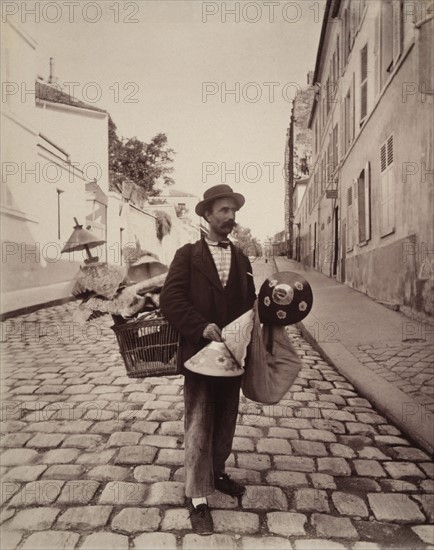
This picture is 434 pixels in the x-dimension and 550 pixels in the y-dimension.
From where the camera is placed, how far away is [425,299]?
11.0ft

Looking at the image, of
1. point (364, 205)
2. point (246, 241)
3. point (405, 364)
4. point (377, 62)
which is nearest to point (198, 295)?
point (246, 241)

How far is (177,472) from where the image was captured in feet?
8.23

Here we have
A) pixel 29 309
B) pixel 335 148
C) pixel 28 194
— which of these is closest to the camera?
pixel 28 194

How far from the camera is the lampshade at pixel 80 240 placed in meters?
2.34

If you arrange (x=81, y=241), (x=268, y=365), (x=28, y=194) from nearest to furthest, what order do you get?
(x=268, y=365)
(x=81, y=241)
(x=28, y=194)

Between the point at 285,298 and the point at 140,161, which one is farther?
the point at 140,161

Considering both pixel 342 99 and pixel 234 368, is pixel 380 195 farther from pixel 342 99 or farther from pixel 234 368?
pixel 234 368

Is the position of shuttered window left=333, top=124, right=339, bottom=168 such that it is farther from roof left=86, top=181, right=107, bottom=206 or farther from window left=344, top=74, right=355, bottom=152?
roof left=86, top=181, right=107, bottom=206

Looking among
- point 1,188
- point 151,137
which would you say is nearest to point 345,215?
point 151,137

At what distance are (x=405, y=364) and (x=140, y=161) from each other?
10.0 ft

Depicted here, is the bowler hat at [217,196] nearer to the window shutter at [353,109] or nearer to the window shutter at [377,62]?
the window shutter at [353,109]

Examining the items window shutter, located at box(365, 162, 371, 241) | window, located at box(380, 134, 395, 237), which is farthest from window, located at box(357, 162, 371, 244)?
window, located at box(380, 134, 395, 237)

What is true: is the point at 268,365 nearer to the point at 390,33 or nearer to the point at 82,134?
the point at 82,134

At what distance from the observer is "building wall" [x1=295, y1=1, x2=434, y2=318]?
3146 millimetres
